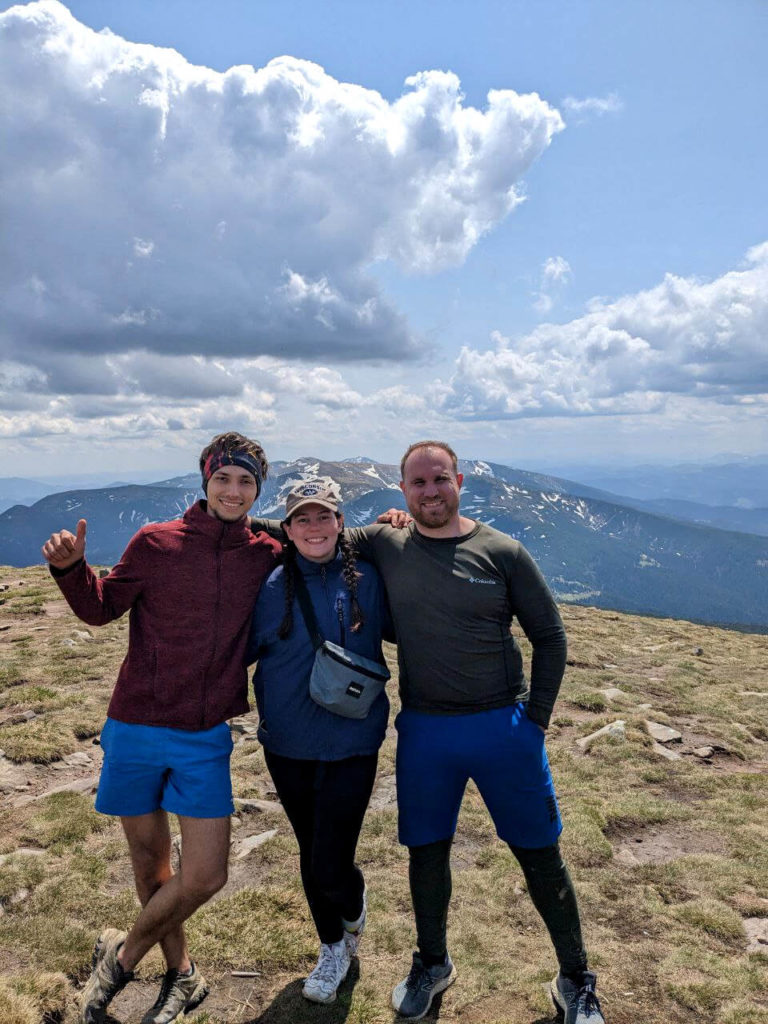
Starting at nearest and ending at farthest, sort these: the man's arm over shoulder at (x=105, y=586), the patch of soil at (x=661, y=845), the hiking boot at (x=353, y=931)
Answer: the man's arm over shoulder at (x=105, y=586)
the hiking boot at (x=353, y=931)
the patch of soil at (x=661, y=845)

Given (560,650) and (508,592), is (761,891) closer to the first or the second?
(560,650)

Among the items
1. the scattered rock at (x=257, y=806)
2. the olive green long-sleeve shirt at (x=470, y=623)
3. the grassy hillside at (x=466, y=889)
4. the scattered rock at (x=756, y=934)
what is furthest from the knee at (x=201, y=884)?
the scattered rock at (x=756, y=934)

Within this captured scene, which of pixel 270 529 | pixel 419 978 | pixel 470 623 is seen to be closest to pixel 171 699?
pixel 270 529

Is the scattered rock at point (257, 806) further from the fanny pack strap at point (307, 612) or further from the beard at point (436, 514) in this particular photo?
the beard at point (436, 514)

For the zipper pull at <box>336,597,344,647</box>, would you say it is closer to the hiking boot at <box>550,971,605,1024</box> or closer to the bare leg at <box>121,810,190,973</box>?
the bare leg at <box>121,810,190,973</box>

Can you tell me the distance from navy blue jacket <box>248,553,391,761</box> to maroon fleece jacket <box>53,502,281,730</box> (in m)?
0.21

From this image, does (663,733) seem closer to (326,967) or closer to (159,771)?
(326,967)

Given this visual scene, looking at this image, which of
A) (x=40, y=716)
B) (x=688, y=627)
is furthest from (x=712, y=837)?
(x=688, y=627)

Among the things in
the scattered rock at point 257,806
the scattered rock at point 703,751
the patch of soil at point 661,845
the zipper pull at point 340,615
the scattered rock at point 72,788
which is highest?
the zipper pull at point 340,615

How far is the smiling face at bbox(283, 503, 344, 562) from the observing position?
6.18 metres

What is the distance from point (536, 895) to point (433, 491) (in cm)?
433

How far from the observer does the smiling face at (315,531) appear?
618cm

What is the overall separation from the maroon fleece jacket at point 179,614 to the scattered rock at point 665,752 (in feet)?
38.6

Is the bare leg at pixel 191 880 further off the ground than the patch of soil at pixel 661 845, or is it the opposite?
the bare leg at pixel 191 880
